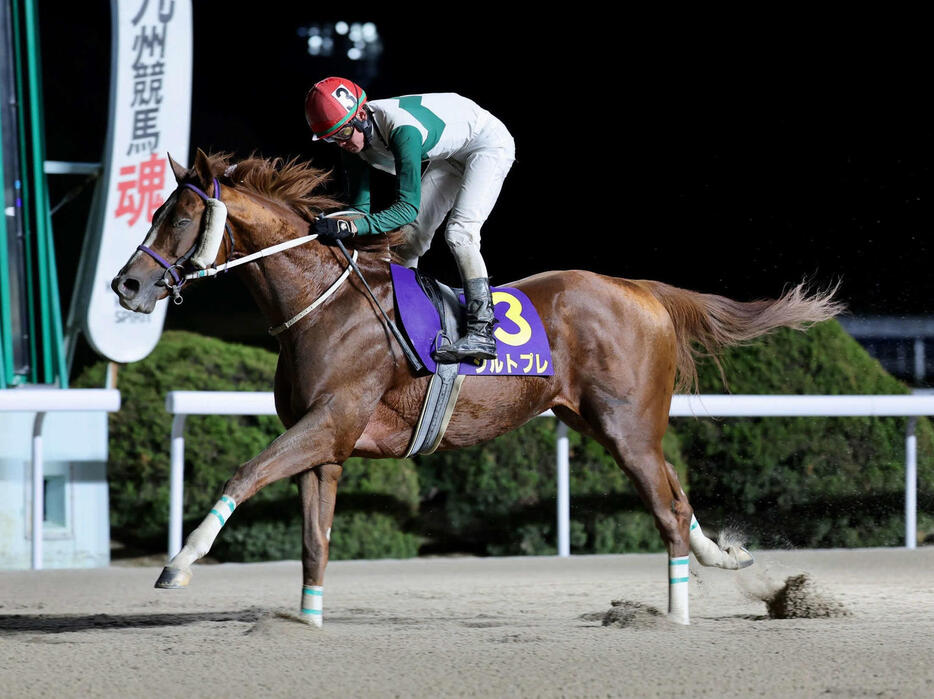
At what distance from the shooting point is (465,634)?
3.70 meters

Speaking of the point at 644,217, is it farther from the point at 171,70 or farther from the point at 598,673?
the point at 598,673

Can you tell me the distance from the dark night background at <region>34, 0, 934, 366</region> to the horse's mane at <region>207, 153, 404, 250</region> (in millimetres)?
3447

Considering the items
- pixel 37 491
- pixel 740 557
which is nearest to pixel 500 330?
pixel 740 557

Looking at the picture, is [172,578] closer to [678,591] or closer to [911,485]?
[678,591]

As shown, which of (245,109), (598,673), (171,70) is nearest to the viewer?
(598,673)

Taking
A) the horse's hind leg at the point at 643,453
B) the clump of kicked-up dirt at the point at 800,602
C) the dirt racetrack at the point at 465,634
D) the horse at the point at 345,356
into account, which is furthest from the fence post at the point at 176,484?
the clump of kicked-up dirt at the point at 800,602

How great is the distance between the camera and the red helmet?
12.4 feet

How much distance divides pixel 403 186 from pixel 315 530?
111cm

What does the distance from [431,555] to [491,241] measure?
7.38ft

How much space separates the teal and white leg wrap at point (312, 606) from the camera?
12.2 ft

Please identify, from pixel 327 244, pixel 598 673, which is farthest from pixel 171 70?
pixel 598 673

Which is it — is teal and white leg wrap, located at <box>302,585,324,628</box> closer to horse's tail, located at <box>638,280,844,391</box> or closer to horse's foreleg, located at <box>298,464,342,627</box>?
horse's foreleg, located at <box>298,464,342,627</box>

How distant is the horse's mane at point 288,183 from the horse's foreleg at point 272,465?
0.72 metres

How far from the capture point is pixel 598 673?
292cm
